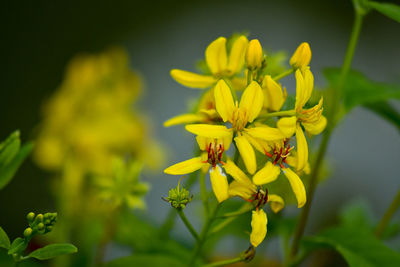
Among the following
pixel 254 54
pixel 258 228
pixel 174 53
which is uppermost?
pixel 254 54

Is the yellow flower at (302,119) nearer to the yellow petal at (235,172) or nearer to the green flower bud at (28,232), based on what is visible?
the yellow petal at (235,172)

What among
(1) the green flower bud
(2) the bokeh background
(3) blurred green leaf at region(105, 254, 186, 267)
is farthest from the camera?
(2) the bokeh background

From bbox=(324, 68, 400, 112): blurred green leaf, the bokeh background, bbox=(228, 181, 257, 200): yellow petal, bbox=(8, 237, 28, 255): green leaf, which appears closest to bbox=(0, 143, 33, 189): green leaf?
bbox=(8, 237, 28, 255): green leaf

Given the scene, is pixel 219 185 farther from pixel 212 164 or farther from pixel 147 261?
pixel 147 261

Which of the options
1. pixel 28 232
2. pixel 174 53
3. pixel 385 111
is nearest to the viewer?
pixel 28 232

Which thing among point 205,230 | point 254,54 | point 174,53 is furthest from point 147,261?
point 174,53

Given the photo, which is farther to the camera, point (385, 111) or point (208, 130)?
point (385, 111)

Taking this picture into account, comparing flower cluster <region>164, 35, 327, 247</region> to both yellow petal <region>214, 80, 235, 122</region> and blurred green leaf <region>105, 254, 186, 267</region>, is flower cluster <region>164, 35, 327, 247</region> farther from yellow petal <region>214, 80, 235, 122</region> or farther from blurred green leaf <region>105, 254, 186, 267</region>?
blurred green leaf <region>105, 254, 186, 267</region>
